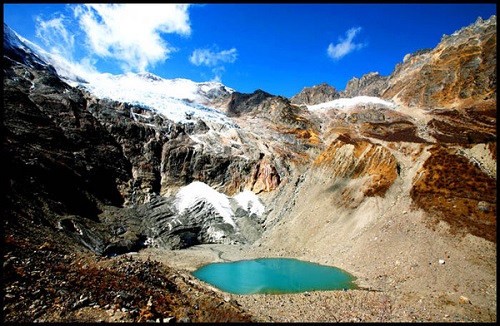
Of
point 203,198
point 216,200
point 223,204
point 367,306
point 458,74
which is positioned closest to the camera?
point 367,306

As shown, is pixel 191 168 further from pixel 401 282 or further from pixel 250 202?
pixel 401 282

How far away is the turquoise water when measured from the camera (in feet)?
90.8

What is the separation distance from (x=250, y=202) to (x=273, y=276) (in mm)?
30736

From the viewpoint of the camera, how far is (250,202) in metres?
63.2

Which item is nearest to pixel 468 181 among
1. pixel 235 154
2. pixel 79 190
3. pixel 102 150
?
pixel 235 154

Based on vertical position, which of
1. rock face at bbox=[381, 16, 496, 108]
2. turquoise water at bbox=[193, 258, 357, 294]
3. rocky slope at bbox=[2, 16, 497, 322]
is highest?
A: rock face at bbox=[381, 16, 496, 108]

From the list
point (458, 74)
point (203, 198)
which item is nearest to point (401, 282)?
point (203, 198)

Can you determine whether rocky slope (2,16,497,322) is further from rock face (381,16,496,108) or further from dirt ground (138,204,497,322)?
rock face (381,16,496,108)

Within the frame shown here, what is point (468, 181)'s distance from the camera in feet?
114

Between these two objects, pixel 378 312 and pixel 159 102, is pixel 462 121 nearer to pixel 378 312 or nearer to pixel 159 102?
pixel 378 312

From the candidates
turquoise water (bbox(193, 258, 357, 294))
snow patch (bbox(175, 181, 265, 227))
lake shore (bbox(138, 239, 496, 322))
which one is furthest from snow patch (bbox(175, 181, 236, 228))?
lake shore (bbox(138, 239, 496, 322))

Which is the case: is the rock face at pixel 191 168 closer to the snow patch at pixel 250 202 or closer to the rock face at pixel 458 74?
the snow patch at pixel 250 202

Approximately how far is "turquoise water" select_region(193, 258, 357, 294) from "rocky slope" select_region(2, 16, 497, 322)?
2.38 metres

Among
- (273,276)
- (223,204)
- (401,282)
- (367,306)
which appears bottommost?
(273,276)
